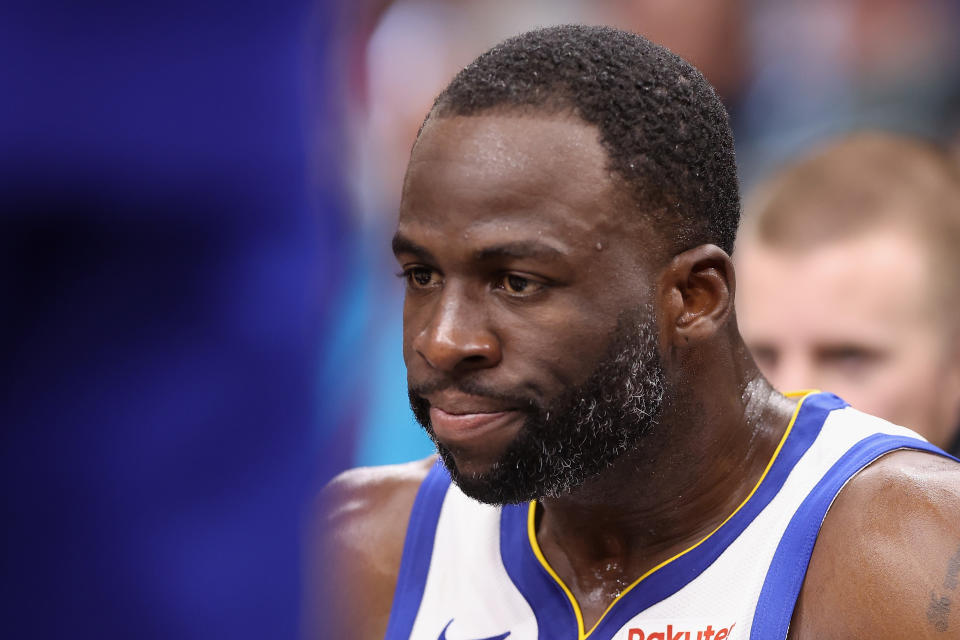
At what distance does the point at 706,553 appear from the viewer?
9.20 ft

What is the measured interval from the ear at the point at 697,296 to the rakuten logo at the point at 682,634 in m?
0.62

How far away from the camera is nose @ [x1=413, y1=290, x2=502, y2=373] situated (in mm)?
2541

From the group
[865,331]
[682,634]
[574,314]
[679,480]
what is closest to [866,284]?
[865,331]

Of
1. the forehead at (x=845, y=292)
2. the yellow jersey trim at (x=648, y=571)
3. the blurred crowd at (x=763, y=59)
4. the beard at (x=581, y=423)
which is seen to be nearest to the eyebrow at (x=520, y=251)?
the beard at (x=581, y=423)

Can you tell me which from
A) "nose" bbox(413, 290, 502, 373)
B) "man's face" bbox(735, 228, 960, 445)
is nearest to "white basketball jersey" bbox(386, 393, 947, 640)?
"nose" bbox(413, 290, 502, 373)

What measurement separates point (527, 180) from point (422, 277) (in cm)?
33

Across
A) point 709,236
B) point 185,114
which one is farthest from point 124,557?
point 709,236

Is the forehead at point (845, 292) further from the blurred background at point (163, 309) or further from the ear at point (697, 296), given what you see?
the blurred background at point (163, 309)

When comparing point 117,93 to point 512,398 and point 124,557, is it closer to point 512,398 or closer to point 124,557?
point 124,557

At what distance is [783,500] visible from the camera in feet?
9.12

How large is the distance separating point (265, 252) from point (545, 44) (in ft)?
4.42

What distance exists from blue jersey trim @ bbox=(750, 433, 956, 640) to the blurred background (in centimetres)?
128

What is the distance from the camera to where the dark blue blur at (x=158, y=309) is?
1.51 m

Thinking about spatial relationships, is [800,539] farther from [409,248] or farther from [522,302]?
[409,248]
